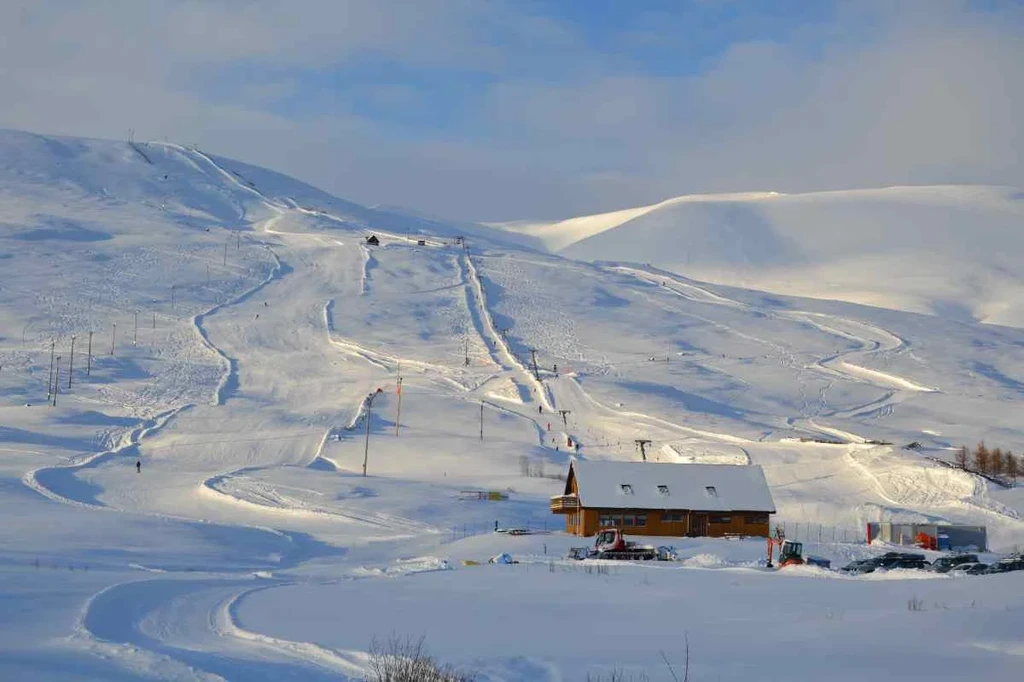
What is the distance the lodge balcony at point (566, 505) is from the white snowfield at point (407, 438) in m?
1.97

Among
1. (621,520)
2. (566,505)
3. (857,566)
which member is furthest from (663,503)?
(857,566)

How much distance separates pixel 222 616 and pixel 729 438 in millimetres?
51016

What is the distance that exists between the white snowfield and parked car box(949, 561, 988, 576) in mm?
2614

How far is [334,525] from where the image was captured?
4641 centimetres

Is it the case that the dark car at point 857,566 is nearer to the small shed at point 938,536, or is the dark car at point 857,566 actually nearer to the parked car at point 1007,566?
the parked car at point 1007,566

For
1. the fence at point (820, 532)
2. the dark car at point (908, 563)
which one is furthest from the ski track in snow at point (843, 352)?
the dark car at point (908, 563)

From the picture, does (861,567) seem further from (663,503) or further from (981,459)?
(981,459)

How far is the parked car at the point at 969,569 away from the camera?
29.5 meters

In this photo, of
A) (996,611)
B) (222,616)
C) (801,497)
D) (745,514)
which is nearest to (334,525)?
(745,514)

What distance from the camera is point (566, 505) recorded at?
46594 mm

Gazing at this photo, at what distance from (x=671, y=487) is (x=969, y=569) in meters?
16.7

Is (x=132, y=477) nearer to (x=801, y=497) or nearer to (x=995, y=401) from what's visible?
(x=801, y=497)

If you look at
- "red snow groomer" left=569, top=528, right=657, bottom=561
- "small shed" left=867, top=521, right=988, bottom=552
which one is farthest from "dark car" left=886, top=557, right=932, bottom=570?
"small shed" left=867, top=521, right=988, bottom=552

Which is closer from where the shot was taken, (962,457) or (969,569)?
(969,569)
